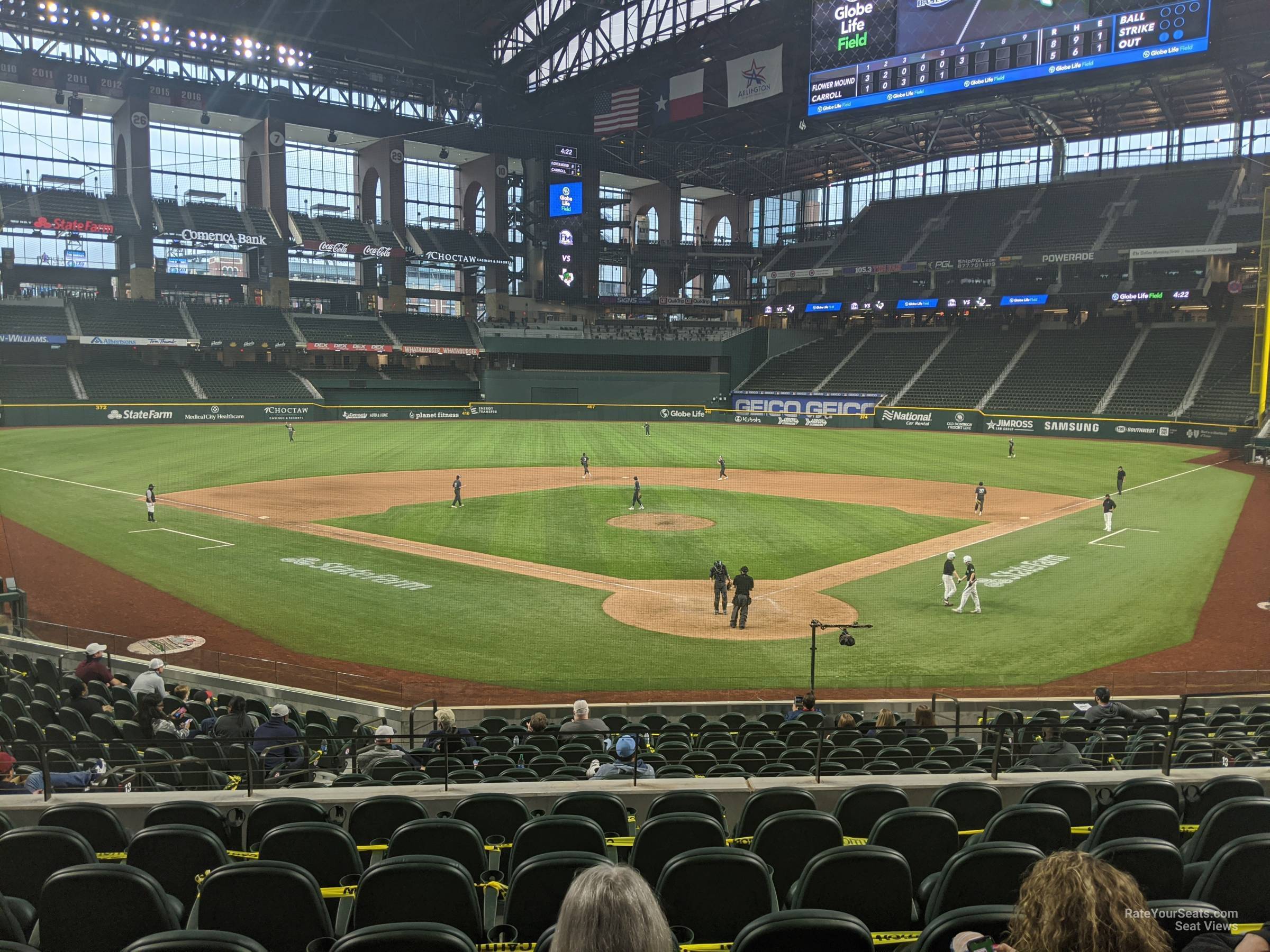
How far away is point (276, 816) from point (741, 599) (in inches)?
593

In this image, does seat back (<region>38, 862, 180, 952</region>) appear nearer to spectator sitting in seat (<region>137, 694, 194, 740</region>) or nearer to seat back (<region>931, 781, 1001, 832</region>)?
seat back (<region>931, 781, 1001, 832</region>)

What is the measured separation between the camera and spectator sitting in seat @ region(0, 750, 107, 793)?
295 inches

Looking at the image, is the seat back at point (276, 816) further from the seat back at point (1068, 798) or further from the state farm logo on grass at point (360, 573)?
the state farm logo on grass at point (360, 573)

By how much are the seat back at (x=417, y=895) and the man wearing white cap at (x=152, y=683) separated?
9997mm

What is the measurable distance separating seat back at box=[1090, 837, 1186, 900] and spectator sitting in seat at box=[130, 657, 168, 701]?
12.0 metres

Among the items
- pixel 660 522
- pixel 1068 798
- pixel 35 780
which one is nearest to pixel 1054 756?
pixel 1068 798

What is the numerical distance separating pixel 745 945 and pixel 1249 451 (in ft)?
167

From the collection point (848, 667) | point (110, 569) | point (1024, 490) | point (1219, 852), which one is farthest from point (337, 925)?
point (1024, 490)

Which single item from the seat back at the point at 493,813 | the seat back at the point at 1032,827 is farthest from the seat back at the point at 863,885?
the seat back at the point at 493,813

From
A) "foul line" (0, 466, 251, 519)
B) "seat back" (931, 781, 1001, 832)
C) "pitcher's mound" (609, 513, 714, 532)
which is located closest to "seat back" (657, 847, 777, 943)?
"seat back" (931, 781, 1001, 832)

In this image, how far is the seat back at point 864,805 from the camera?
5734 millimetres

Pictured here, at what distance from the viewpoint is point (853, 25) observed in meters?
45.5

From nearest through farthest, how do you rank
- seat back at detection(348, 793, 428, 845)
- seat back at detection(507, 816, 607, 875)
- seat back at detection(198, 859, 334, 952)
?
1. seat back at detection(198, 859, 334, 952)
2. seat back at detection(507, 816, 607, 875)
3. seat back at detection(348, 793, 428, 845)

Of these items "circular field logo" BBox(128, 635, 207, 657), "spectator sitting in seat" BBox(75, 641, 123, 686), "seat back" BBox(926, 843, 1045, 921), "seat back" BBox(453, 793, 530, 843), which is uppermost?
"seat back" BBox(926, 843, 1045, 921)
